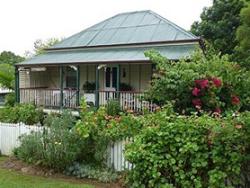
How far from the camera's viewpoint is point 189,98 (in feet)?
36.1

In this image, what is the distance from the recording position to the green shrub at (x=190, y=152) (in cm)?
766

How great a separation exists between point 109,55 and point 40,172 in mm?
9827

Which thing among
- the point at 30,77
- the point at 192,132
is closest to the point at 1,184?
the point at 192,132

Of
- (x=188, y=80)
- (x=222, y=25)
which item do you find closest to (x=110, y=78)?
(x=188, y=80)

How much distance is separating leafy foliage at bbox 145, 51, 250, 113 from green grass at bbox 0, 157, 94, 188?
3.59 meters

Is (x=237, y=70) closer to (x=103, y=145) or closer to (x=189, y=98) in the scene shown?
(x=189, y=98)

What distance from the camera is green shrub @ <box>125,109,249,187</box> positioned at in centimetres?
766

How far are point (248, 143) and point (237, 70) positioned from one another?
185 inches

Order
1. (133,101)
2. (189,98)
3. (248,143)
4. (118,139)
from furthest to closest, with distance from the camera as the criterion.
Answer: (133,101) → (189,98) → (118,139) → (248,143)

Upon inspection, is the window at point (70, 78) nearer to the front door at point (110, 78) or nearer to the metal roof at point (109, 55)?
the metal roof at point (109, 55)

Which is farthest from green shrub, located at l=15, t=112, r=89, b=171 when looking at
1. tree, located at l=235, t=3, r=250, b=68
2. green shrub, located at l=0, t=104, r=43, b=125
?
tree, located at l=235, t=3, r=250, b=68

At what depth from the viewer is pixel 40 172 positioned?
10641 millimetres

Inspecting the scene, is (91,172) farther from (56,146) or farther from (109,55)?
(109,55)

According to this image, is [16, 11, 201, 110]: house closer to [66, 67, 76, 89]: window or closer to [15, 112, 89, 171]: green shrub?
[66, 67, 76, 89]: window
